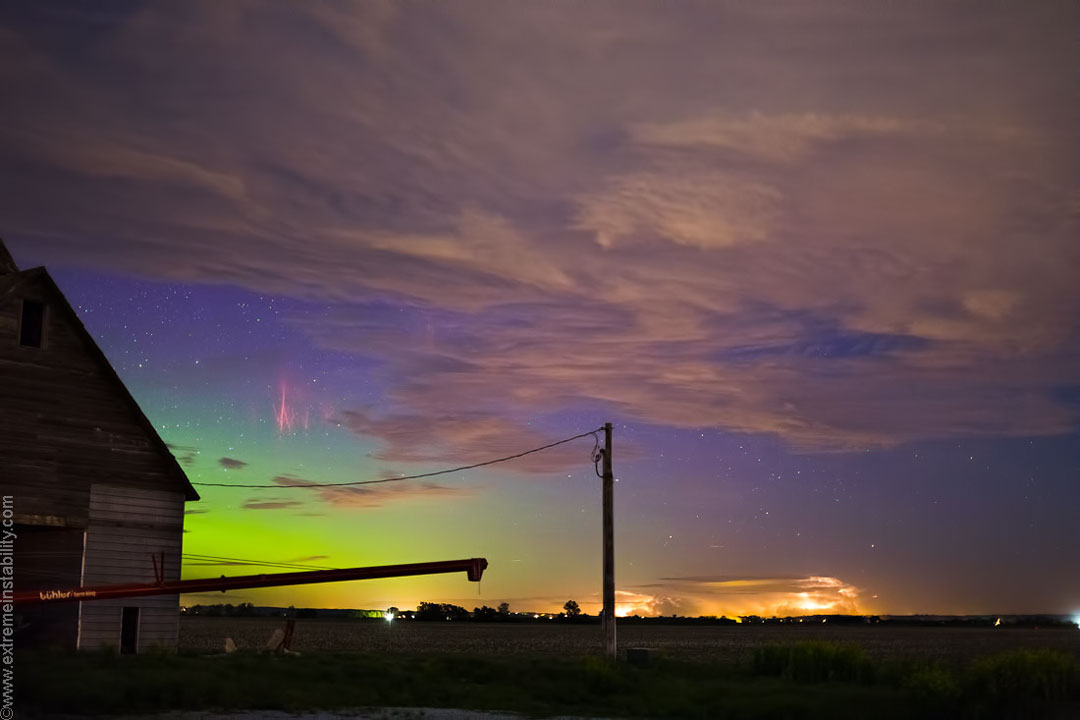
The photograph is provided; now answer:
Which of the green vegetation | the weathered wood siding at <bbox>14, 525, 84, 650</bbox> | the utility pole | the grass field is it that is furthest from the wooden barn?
Result: the utility pole

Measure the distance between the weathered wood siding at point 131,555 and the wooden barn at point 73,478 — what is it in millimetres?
36

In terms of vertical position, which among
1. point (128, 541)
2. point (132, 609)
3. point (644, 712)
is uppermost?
point (128, 541)

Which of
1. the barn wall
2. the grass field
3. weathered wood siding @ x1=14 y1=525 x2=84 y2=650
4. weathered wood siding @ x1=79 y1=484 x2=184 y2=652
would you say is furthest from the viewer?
weathered wood siding @ x1=79 y1=484 x2=184 y2=652

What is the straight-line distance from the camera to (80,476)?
37.6 meters

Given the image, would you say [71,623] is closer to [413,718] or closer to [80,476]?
[80,476]

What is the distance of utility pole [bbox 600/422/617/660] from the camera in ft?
126

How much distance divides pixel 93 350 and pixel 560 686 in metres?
19.9

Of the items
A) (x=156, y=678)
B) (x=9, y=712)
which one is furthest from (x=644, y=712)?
(x=9, y=712)

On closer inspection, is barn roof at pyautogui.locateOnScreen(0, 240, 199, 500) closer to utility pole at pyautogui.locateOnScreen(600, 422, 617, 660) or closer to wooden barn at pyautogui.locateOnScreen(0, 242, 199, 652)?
wooden barn at pyautogui.locateOnScreen(0, 242, 199, 652)

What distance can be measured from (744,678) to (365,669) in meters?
12.7

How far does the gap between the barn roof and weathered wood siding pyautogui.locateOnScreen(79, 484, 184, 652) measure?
80cm

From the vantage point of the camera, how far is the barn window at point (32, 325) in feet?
122

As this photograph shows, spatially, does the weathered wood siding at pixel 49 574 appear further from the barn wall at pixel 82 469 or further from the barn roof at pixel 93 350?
the barn roof at pixel 93 350

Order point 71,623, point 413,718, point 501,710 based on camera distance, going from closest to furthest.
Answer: point 413,718, point 501,710, point 71,623
